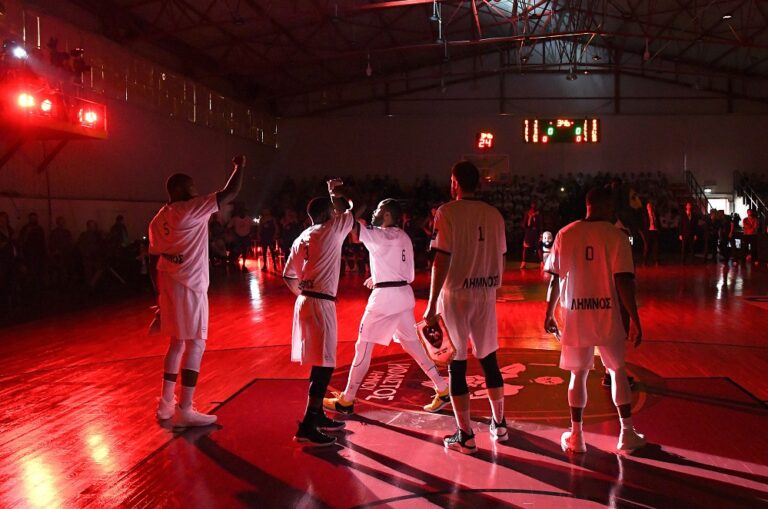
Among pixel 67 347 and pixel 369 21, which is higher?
pixel 369 21

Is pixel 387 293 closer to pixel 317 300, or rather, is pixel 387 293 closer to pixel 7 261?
pixel 317 300

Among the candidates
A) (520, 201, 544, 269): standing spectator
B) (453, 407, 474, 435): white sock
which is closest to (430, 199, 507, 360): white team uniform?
(453, 407, 474, 435): white sock

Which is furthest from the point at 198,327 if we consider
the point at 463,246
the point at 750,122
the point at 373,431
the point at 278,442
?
the point at 750,122

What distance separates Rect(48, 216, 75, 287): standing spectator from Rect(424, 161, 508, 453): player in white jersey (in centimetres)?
1187

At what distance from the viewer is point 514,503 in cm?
357

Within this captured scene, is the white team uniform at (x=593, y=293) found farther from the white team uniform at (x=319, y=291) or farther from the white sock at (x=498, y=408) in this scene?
the white team uniform at (x=319, y=291)

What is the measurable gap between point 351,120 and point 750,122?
15.2m

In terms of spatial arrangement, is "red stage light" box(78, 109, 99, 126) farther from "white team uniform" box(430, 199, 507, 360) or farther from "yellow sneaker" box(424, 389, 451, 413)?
"white team uniform" box(430, 199, 507, 360)

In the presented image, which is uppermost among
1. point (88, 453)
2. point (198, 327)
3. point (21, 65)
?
point (21, 65)

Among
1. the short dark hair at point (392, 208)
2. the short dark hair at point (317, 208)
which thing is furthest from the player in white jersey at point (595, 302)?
the short dark hair at point (317, 208)

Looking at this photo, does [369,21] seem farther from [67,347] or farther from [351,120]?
[67,347]

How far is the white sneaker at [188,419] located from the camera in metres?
4.96

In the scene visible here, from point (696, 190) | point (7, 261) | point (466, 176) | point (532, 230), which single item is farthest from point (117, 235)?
point (696, 190)

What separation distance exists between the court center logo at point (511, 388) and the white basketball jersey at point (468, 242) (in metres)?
1.32
